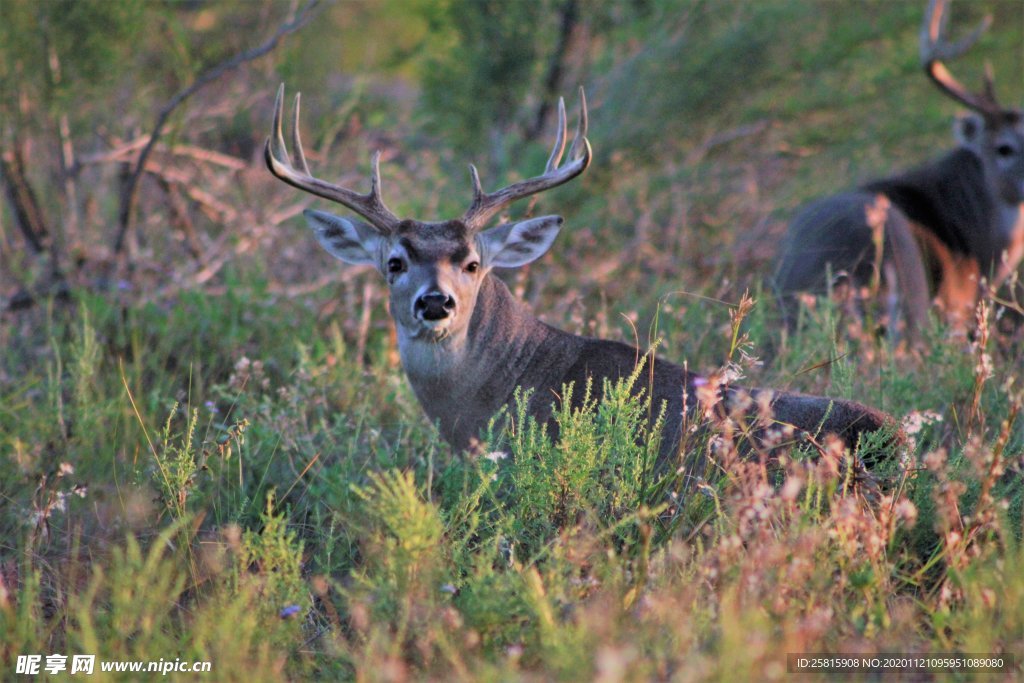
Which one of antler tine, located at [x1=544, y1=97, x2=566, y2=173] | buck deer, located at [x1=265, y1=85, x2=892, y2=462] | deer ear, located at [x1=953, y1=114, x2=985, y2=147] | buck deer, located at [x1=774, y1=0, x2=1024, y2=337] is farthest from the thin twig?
deer ear, located at [x1=953, y1=114, x2=985, y2=147]

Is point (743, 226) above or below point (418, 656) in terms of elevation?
above

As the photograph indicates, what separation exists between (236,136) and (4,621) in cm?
849

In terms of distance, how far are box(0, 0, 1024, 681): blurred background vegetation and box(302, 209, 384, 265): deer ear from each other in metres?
0.72

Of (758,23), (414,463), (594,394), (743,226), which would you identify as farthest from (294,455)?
(758,23)

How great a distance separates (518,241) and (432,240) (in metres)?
0.55

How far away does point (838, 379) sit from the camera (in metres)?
5.12

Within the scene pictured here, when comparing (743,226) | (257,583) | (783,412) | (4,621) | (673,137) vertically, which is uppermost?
(673,137)

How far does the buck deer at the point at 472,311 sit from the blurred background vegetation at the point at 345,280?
295 millimetres

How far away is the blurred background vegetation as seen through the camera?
3443mm

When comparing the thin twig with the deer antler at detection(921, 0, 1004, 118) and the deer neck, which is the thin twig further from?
the deer antler at detection(921, 0, 1004, 118)

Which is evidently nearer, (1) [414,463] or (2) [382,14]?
(1) [414,463]

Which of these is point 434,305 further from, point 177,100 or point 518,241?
point 177,100

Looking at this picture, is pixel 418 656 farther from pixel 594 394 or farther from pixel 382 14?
pixel 382 14

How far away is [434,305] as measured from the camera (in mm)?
4820
